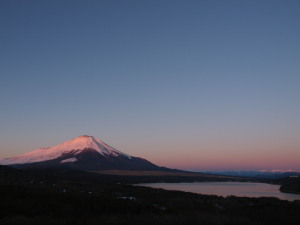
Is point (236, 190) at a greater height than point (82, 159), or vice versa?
point (82, 159)

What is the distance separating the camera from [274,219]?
1442 centimetres

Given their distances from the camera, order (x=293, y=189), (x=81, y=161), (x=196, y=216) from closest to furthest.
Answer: (x=196, y=216) < (x=293, y=189) < (x=81, y=161)

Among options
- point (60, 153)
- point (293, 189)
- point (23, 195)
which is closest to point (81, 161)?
point (60, 153)

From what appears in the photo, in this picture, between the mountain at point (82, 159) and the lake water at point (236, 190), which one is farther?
the mountain at point (82, 159)

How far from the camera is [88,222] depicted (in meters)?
11.5

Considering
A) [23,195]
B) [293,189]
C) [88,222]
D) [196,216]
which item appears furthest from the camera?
[293,189]

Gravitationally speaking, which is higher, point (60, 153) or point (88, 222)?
point (60, 153)

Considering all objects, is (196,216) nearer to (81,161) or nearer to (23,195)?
(23,195)

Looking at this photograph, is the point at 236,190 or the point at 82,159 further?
the point at 82,159

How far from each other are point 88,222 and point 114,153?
18836 centimetres

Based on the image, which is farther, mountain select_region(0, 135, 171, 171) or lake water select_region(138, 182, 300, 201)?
mountain select_region(0, 135, 171, 171)

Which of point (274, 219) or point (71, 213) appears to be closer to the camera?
point (71, 213)

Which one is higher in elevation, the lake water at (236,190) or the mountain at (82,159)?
the mountain at (82,159)

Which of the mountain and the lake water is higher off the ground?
the mountain
